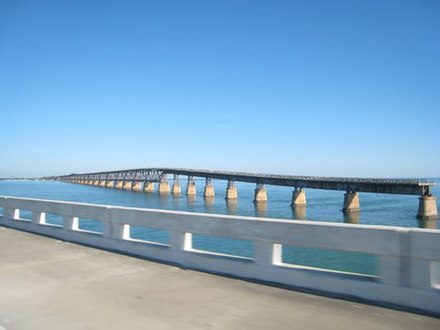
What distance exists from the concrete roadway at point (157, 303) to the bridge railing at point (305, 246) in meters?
0.29

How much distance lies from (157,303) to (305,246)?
86.6 inches

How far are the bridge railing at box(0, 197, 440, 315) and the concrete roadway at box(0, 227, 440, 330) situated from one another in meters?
0.29

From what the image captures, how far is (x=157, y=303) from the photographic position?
19.9ft

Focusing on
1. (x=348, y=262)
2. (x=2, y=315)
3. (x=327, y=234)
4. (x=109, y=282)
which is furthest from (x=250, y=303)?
(x=348, y=262)

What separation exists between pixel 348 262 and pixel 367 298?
63.8 feet

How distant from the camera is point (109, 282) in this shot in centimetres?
728

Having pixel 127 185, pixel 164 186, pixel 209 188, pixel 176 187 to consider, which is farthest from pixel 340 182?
pixel 127 185

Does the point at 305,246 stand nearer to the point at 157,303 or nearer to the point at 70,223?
the point at 157,303

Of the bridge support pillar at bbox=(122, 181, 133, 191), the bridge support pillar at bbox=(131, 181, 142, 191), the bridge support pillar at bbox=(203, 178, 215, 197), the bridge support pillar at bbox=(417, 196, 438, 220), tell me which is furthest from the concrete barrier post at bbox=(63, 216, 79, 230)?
the bridge support pillar at bbox=(122, 181, 133, 191)

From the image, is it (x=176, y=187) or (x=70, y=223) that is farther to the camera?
(x=176, y=187)

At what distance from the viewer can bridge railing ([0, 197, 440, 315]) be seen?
216 inches

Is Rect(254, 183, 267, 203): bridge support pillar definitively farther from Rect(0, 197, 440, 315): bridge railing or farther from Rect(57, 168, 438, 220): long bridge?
Rect(0, 197, 440, 315): bridge railing

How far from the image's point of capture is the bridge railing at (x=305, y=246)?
5.49 metres

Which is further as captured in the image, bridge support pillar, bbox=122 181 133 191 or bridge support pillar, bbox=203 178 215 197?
bridge support pillar, bbox=122 181 133 191
